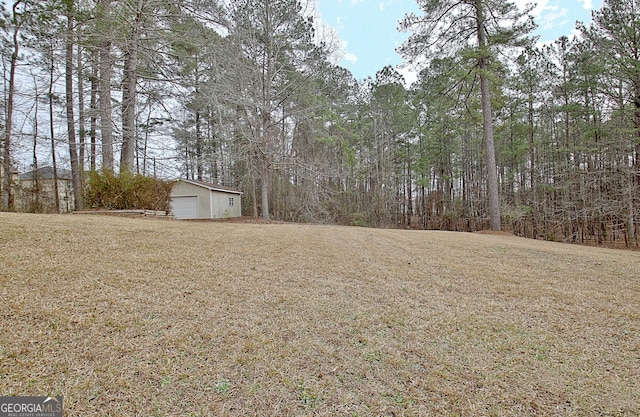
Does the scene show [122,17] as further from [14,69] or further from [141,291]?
[141,291]

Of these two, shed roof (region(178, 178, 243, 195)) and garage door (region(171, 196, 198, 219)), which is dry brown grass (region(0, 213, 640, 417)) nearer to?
shed roof (region(178, 178, 243, 195))

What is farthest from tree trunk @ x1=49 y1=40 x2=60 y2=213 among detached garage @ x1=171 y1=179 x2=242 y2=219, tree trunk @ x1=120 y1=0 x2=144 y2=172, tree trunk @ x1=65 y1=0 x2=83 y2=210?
detached garage @ x1=171 y1=179 x2=242 y2=219

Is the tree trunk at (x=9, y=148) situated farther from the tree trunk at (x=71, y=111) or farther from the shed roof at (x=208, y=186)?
the shed roof at (x=208, y=186)

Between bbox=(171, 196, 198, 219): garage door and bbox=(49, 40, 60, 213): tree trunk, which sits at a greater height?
bbox=(49, 40, 60, 213): tree trunk

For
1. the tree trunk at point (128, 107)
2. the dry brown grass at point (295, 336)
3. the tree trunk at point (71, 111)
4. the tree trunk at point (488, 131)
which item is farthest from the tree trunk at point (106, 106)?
the tree trunk at point (488, 131)

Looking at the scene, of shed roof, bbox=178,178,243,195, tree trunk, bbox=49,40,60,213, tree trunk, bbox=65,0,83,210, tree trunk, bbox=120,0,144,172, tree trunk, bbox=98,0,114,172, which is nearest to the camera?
tree trunk, bbox=65,0,83,210

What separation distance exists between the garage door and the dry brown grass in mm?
10795

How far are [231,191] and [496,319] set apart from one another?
15230 mm

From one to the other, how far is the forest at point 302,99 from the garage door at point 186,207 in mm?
2254

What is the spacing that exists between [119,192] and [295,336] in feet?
23.8

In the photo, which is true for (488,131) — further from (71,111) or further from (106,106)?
(71,111)

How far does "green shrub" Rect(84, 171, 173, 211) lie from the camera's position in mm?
7172

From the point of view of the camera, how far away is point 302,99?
12680 millimetres

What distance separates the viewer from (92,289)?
2.45 metres
